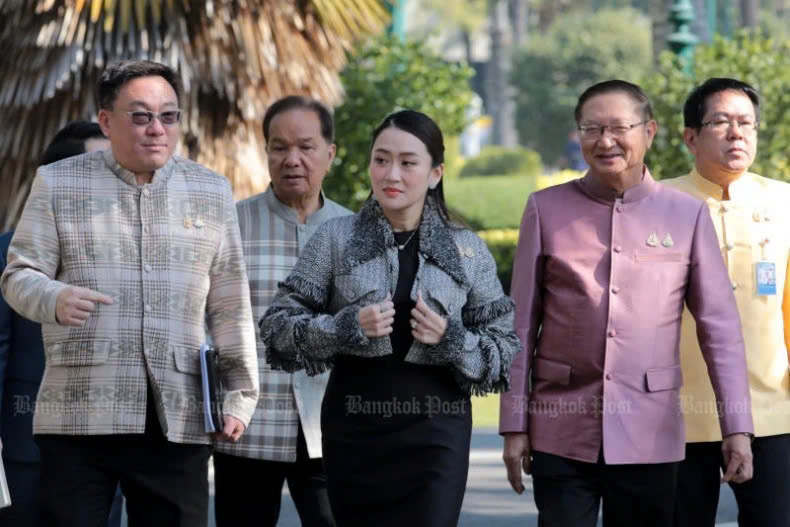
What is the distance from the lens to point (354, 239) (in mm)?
4859

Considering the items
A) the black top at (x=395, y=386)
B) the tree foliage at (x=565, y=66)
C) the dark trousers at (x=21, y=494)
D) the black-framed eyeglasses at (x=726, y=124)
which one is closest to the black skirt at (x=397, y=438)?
the black top at (x=395, y=386)

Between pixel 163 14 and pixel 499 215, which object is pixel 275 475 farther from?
pixel 499 215

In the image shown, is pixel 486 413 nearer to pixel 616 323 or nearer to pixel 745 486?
pixel 745 486

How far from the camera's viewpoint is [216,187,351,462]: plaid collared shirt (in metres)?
5.75

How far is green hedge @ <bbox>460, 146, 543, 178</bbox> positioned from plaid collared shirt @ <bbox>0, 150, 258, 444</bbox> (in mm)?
34252

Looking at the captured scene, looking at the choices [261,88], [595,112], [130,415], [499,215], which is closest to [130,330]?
[130,415]

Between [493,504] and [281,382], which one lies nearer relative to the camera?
[281,382]

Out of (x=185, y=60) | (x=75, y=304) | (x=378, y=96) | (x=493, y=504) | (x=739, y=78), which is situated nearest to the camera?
(x=75, y=304)

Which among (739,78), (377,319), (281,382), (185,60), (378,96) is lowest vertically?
(281,382)

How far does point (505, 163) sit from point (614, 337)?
1392 inches

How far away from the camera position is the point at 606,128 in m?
5.22

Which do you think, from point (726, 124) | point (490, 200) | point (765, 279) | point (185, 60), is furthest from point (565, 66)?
point (765, 279)

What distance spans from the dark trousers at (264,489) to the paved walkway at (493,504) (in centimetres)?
256

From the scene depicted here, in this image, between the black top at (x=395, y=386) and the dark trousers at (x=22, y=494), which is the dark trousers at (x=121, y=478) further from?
the dark trousers at (x=22, y=494)
